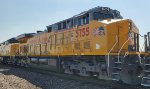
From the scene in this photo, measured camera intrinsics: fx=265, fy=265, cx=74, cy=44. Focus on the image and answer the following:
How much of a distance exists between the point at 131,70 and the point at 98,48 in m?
2.52

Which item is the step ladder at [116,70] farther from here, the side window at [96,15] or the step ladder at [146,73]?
the side window at [96,15]

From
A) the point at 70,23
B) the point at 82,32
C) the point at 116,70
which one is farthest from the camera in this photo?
the point at 70,23

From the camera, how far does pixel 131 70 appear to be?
1038 centimetres

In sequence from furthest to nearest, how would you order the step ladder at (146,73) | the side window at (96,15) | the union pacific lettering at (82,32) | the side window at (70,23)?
the side window at (70,23), the union pacific lettering at (82,32), the side window at (96,15), the step ladder at (146,73)

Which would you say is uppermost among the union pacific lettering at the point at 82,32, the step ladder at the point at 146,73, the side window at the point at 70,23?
the side window at the point at 70,23

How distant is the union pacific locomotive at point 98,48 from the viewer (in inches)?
408

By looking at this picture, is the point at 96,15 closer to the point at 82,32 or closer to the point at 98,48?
the point at 82,32

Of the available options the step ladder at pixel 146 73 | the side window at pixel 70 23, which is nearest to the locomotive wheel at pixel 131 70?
the step ladder at pixel 146 73

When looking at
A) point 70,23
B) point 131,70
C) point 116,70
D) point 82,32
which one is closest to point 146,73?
point 131,70

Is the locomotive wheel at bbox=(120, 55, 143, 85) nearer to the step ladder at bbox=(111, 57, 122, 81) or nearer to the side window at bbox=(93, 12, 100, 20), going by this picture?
the step ladder at bbox=(111, 57, 122, 81)

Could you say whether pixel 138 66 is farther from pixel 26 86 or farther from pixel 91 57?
pixel 26 86

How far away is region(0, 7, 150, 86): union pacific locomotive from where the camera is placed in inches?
408

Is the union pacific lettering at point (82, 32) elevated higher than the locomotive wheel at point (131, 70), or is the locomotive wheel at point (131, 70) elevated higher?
the union pacific lettering at point (82, 32)

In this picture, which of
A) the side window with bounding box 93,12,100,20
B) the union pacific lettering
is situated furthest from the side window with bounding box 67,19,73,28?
the side window with bounding box 93,12,100,20
